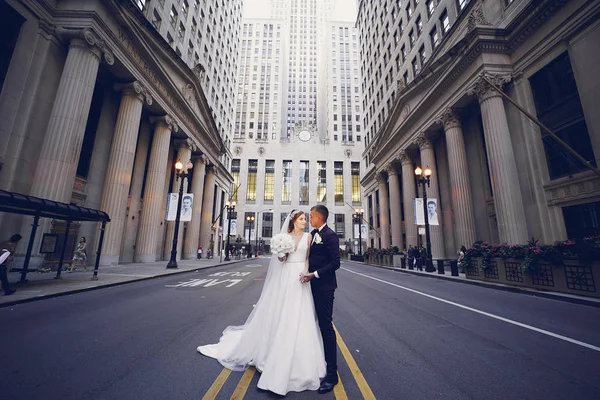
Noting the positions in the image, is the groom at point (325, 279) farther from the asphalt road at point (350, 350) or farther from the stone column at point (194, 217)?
the stone column at point (194, 217)

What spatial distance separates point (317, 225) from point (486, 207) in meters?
24.3

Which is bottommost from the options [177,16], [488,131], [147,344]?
[147,344]

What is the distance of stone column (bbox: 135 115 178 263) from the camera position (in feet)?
71.3

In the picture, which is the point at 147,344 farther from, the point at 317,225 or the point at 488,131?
the point at 488,131

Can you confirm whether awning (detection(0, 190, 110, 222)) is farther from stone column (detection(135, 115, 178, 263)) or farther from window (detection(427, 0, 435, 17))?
window (detection(427, 0, 435, 17))

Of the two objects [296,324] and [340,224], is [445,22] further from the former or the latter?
[340,224]

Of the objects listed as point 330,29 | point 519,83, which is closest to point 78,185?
point 519,83

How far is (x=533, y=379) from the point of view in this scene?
328cm

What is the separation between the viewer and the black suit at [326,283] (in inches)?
121

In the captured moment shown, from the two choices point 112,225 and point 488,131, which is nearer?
point 112,225

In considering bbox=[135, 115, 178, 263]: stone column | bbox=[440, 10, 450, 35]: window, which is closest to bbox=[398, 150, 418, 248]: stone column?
bbox=[440, 10, 450, 35]: window

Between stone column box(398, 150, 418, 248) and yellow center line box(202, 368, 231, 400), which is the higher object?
stone column box(398, 150, 418, 248)

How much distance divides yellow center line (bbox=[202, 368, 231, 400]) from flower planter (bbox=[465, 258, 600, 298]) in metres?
11.8

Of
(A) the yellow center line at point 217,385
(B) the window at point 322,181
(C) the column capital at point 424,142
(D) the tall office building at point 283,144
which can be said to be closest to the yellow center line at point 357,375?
(A) the yellow center line at point 217,385
